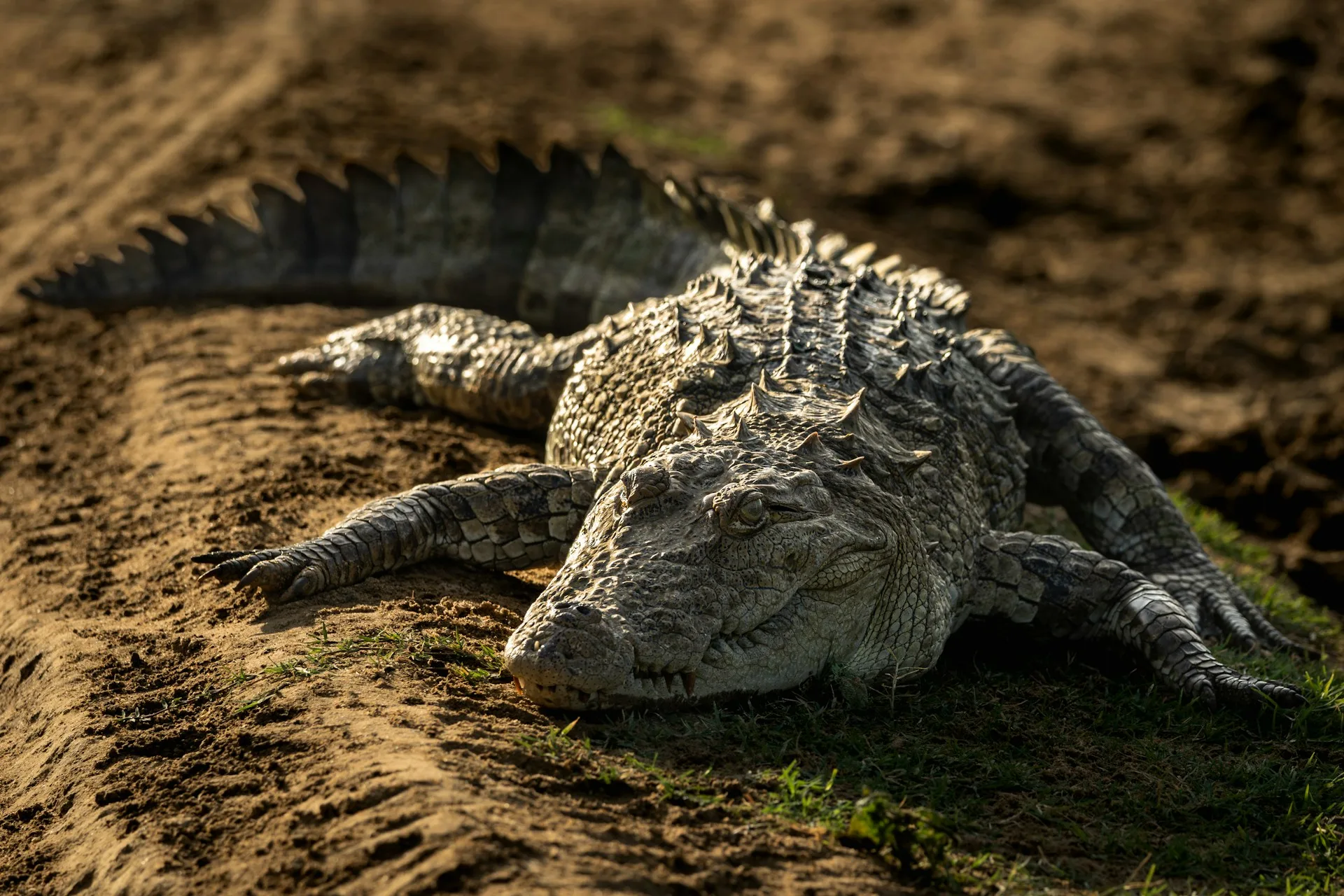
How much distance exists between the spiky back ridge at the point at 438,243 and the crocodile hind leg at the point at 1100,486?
154 cm

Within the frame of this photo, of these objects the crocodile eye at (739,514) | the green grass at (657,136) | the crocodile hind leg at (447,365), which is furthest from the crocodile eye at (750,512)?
the green grass at (657,136)

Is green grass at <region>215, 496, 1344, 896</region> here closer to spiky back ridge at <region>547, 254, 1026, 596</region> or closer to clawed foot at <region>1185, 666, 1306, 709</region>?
clawed foot at <region>1185, 666, 1306, 709</region>

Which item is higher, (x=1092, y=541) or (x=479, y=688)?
(x=1092, y=541)

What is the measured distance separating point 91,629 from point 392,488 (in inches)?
48.6

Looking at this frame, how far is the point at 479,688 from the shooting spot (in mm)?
3615

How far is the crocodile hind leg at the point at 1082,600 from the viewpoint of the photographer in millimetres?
4238

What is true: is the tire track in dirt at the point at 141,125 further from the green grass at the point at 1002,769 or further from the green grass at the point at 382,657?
the green grass at the point at 1002,769

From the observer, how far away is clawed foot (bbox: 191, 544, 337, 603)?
4098mm

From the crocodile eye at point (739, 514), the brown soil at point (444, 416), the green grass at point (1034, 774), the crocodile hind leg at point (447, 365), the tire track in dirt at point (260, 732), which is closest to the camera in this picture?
the tire track in dirt at point (260, 732)

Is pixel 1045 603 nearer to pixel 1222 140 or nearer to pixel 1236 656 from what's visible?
pixel 1236 656

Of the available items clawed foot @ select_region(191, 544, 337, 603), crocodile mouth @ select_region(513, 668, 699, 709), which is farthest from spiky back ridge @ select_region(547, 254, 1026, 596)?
clawed foot @ select_region(191, 544, 337, 603)

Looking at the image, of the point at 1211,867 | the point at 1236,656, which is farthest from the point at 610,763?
the point at 1236,656

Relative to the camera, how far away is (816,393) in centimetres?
434

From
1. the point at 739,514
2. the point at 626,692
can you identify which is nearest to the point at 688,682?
the point at 626,692
